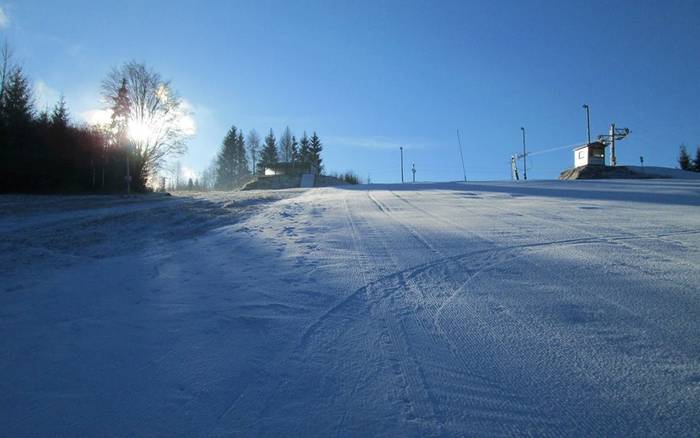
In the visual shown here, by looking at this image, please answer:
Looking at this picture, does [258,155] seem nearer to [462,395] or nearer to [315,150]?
[315,150]

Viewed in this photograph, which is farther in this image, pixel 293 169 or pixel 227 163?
pixel 227 163

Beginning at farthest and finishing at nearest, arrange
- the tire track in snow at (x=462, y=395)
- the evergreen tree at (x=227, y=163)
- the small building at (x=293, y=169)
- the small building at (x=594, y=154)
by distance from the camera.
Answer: the evergreen tree at (x=227, y=163) < the small building at (x=293, y=169) < the small building at (x=594, y=154) < the tire track in snow at (x=462, y=395)

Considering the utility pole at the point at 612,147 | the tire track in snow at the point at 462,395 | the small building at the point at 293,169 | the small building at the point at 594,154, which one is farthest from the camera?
the small building at the point at 293,169

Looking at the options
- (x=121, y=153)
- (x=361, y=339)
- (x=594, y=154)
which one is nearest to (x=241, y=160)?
(x=121, y=153)

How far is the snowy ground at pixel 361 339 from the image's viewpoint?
76.0 inches

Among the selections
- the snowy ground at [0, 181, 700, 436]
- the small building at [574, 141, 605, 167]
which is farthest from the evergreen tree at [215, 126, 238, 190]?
the snowy ground at [0, 181, 700, 436]

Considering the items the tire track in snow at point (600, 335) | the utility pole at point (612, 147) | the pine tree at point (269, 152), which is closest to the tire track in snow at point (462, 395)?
the tire track in snow at point (600, 335)

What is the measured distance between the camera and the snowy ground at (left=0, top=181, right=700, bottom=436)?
1931 mm

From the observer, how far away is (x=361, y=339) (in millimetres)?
2732

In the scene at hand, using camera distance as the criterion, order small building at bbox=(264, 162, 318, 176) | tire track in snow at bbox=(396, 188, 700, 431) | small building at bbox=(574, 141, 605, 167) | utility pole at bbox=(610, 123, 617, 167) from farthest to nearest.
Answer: small building at bbox=(264, 162, 318, 176) < utility pole at bbox=(610, 123, 617, 167) < small building at bbox=(574, 141, 605, 167) < tire track in snow at bbox=(396, 188, 700, 431)

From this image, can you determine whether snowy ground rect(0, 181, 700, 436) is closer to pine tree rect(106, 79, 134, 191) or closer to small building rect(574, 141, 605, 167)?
pine tree rect(106, 79, 134, 191)

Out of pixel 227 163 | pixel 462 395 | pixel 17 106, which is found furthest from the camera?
pixel 227 163

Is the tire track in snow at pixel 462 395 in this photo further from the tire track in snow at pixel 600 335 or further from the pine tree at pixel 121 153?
the pine tree at pixel 121 153

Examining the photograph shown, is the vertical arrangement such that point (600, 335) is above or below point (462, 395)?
above
